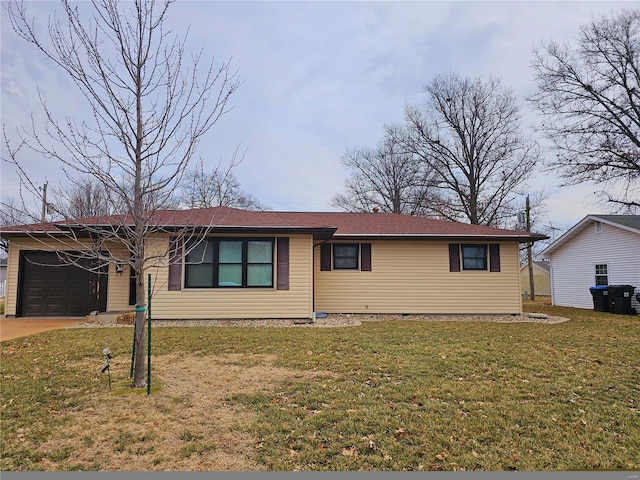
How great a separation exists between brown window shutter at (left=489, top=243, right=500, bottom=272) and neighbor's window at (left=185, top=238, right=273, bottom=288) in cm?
742

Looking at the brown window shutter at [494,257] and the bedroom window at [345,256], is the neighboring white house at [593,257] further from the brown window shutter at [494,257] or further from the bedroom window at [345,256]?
the bedroom window at [345,256]

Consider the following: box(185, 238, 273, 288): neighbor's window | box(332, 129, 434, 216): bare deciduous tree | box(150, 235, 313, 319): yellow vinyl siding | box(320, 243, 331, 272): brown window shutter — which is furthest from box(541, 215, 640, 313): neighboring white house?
box(185, 238, 273, 288): neighbor's window

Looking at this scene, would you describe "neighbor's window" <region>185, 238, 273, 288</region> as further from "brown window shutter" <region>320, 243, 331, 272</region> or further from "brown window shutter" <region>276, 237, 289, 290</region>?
"brown window shutter" <region>320, 243, 331, 272</region>

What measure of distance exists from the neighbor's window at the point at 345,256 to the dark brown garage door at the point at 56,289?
7.39m

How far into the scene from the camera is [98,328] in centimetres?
970

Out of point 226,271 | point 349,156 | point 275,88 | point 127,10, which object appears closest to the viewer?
point 127,10

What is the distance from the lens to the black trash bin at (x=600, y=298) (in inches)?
605

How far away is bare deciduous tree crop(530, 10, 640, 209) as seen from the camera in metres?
17.8

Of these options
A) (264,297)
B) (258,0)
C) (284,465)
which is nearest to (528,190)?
(264,297)

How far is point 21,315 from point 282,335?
9087 mm

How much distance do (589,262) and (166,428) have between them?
760 inches

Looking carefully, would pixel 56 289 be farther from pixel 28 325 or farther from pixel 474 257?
pixel 474 257

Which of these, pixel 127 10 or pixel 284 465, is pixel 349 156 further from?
pixel 284 465

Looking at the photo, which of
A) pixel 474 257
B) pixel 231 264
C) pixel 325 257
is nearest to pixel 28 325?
pixel 231 264
